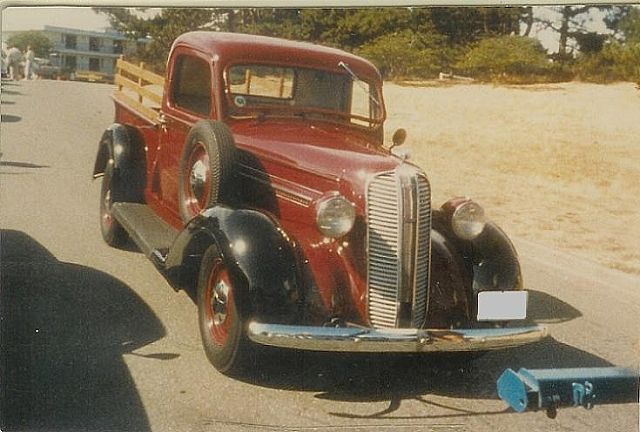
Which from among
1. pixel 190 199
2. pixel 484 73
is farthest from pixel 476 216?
pixel 190 199

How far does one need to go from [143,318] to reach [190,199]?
0.58m

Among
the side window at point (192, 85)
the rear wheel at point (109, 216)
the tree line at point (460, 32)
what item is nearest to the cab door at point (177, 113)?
the side window at point (192, 85)

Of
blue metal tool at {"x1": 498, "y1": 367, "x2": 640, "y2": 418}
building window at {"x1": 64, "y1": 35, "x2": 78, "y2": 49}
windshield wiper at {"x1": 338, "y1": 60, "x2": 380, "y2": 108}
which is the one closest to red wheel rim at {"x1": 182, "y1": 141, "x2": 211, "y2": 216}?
building window at {"x1": 64, "y1": 35, "x2": 78, "y2": 49}

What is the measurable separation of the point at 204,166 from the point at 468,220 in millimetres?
1176

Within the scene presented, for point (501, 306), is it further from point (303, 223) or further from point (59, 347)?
point (59, 347)

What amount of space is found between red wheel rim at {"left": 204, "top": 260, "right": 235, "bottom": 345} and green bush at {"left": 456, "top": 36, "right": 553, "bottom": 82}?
1.35m

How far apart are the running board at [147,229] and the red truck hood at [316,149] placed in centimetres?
58

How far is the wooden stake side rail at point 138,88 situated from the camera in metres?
3.40

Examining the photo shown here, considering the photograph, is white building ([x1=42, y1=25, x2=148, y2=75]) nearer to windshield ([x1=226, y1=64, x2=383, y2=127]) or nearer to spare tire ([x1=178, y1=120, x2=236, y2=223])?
spare tire ([x1=178, y1=120, x2=236, y2=223])

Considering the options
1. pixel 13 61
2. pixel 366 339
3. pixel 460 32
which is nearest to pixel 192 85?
pixel 13 61

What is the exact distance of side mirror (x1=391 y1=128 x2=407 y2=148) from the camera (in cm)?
361

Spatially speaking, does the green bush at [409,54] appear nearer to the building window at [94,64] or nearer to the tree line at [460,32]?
the tree line at [460,32]

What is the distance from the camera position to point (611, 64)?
3.38m

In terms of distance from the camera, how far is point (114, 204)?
3.92m
